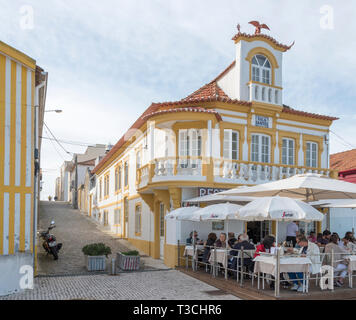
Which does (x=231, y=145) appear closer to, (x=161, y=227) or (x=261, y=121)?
(x=261, y=121)

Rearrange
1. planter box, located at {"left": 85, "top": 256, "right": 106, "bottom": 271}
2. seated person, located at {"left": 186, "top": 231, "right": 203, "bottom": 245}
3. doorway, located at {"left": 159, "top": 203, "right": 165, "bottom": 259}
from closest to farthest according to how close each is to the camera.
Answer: planter box, located at {"left": 85, "top": 256, "right": 106, "bottom": 271} → seated person, located at {"left": 186, "top": 231, "right": 203, "bottom": 245} → doorway, located at {"left": 159, "top": 203, "right": 165, "bottom": 259}

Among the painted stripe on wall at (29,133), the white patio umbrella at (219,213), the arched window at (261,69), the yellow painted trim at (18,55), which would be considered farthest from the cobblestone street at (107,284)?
the arched window at (261,69)

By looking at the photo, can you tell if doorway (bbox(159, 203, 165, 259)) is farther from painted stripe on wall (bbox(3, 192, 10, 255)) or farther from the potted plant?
painted stripe on wall (bbox(3, 192, 10, 255))

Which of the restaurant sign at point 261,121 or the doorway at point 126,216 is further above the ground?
the restaurant sign at point 261,121

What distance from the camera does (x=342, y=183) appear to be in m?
11.2

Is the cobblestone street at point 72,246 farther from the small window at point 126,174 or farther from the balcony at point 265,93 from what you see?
the balcony at point 265,93

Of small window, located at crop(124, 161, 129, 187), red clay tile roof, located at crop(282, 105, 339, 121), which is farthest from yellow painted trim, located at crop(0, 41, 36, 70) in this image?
small window, located at crop(124, 161, 129, 187)

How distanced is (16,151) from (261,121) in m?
10.2

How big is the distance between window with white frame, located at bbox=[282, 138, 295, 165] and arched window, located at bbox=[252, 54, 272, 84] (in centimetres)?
284

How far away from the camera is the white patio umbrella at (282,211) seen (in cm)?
900

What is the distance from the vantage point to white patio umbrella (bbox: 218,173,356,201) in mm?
10328

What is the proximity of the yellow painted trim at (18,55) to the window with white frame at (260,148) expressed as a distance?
941 cm
